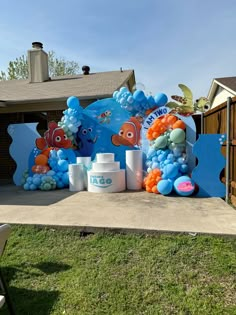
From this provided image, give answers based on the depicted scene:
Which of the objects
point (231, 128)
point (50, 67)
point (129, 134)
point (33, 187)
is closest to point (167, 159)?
point (231, 128)

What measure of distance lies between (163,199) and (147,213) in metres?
1.33

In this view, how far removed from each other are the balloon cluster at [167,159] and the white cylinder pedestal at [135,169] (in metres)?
0.25

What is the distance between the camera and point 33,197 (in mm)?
6094

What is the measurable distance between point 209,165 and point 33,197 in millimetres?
4065

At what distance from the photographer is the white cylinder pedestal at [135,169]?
696cm

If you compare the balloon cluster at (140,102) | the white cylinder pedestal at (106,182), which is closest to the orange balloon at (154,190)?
the white cylinder pedestal at (106,182)

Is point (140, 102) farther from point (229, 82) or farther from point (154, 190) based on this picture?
point (229, 82)

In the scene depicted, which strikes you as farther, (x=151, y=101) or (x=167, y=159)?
(x=151, y=101)

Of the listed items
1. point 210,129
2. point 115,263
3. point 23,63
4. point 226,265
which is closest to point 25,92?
point 210,129

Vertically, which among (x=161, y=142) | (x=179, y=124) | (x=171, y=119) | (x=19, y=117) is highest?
(x=19, y=117)

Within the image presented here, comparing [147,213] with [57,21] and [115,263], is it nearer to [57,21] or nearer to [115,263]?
[115,263]

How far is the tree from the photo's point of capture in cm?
2519

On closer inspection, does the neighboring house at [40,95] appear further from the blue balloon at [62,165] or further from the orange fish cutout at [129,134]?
the blue balloon at [62,165]

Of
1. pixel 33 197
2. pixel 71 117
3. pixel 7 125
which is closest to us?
pixel 33 197
